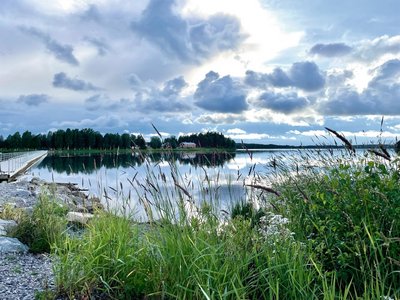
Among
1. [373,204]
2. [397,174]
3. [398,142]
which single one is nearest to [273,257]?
[373,204]

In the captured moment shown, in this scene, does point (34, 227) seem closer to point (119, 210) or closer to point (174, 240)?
point (119, 210)

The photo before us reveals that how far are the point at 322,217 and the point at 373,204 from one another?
0.59 m

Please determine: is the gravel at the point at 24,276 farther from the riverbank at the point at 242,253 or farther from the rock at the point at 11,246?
the riverbank at the point at 242,253

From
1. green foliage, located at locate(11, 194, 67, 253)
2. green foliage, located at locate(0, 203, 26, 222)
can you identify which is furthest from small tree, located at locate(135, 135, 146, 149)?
green foliage, located at locate(0, 203, 26, 222)

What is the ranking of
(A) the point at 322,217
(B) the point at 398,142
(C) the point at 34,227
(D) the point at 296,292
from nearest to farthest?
(D) the point at 296,292
(A) the point at 322,217
(C) the point at 34,227
(B) the point at 398,142

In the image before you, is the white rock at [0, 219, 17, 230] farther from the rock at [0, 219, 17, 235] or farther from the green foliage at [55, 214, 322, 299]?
the green foliage at [55, 214, 322, 299]

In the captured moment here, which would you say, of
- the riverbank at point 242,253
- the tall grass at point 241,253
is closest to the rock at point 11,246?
the riverbank at point 242,253

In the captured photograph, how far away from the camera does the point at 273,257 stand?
134 inches

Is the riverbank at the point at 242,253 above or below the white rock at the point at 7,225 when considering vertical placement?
above

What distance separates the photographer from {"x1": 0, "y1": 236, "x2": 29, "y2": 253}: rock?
18.7ft

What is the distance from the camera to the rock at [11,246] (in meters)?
5.71

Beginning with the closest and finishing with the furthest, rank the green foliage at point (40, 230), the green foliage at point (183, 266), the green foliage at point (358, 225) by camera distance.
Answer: the green foliage at point (183, 266) < the green foliage at point (358, 225) < the green foliage at point (40, 230)

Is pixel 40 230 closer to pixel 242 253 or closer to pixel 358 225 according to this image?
pixel 242 253

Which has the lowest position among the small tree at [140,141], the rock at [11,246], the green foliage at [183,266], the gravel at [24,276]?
the gravel at [24,276]
